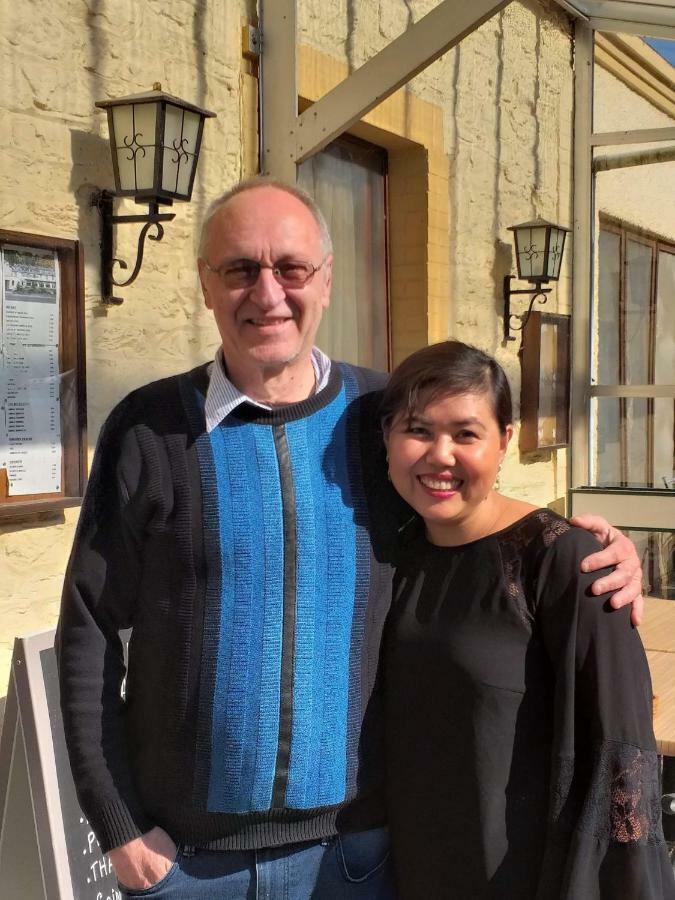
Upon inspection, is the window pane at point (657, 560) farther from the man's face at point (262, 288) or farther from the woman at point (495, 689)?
the man's face at point (262, 288)

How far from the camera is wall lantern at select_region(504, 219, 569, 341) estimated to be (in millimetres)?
5773

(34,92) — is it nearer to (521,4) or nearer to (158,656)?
(158,656)

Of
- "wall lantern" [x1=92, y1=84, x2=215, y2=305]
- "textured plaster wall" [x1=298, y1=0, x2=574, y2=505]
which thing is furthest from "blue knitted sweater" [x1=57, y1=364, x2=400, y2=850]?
"textured plaster wall" [x1=298, y1=0, x2=574, y2=505]

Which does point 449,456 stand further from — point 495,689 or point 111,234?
point 111,234

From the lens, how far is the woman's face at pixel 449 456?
5.11 ft

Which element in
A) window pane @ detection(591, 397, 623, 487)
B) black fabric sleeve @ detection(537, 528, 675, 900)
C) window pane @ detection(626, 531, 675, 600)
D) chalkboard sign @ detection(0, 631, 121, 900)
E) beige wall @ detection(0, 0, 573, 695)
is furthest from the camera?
window pane @ detection(591, 397, 623, 487)

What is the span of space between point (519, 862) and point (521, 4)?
5632mm

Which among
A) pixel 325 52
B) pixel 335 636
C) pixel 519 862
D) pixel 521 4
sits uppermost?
pixel 521 4

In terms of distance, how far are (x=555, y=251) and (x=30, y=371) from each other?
373 cm

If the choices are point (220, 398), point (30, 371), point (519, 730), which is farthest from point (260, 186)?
point (30, 371)

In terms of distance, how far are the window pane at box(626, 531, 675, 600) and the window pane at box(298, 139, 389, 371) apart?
6.78 feet

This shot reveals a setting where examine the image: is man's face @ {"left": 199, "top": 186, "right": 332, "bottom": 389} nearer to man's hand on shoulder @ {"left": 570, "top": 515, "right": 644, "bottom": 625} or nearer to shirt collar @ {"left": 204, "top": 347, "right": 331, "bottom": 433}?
shirt collar @ {"left": 204, "top": 347, "right": 331, "bottom": 433}

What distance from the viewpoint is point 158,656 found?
1.57 m

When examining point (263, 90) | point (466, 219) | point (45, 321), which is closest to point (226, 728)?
point (45, 321)
